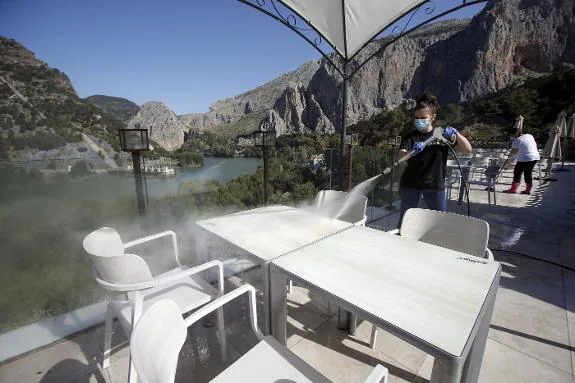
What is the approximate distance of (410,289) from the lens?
104 centimetres

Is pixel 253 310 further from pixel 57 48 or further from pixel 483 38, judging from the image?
pixel 483 38

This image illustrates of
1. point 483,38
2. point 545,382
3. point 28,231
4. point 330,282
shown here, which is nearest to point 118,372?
point 330,282

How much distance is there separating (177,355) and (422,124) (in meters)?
2.37

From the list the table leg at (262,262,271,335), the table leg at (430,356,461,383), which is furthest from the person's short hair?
the table leg at (430,356,461,383)

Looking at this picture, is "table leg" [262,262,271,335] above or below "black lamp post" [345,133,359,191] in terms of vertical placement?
below

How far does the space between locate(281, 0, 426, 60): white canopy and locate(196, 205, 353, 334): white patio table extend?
228 cm

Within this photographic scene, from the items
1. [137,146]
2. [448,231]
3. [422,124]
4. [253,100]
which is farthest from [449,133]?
A: [253,100]

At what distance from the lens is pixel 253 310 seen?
46.9 inches

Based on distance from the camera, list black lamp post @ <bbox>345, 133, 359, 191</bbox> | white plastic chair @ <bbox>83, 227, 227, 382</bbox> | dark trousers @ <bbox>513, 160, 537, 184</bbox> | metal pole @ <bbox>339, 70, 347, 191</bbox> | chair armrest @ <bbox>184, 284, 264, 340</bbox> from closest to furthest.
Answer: chair armrest @ <bbox>184, 284, 264, 340</bbox> < white plastic chair @ <bbox>83, 227, 227, 382</bbox> < metal pole @ <bbox>339, 70, 347, 191</bbox> < black lamp post @ <bbox>345, 133, 359, 191</bbox> < dark trousers @ <bbox>513, 160, 537, 184</bbox>

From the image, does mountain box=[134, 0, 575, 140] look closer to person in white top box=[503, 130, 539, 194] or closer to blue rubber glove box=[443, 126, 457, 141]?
person in white top box=[503, 130, 539, 194]

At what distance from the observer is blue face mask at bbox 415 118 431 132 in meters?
2.26

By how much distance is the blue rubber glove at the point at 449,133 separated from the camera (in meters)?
2.20

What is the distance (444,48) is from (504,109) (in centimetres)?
3840

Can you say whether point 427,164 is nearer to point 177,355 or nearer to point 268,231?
point 268,231
